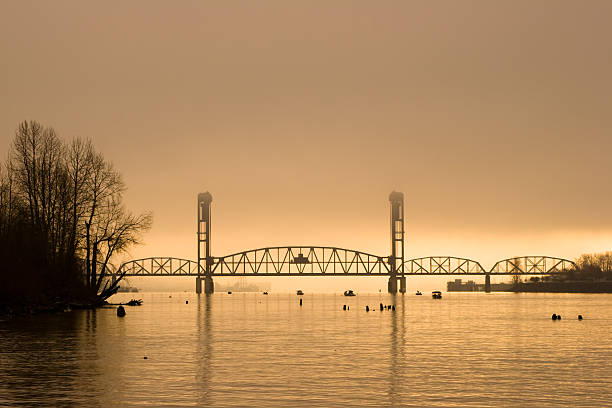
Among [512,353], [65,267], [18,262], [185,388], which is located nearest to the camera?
[185,388]

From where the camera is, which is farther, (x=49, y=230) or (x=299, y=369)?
(x=49, y=230)

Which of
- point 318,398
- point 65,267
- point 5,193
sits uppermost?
point 5,193

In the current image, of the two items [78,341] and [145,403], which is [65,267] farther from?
[145,403]

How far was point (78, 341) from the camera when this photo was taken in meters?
49.1

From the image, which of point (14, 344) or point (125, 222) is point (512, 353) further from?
point (125, 222)

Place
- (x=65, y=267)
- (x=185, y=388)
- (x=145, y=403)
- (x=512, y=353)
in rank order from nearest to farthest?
(x=145, y=403) → (x=185, y=388) → (x=512, y=353) → (x=65, y=267)

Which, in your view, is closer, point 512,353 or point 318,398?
point 318,398

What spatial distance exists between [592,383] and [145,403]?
53.7 feet

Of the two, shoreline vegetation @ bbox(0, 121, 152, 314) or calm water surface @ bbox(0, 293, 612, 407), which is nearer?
calm water surface @ bbox(0, 293, 612, 407)

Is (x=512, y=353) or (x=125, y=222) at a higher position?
(x=125, y=222)

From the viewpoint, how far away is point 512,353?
43906 mm

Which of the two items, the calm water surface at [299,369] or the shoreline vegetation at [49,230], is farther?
the shoreline vegetation at [49,230]

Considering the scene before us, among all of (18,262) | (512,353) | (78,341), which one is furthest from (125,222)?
(512,353)

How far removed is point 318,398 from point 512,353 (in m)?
20.0
